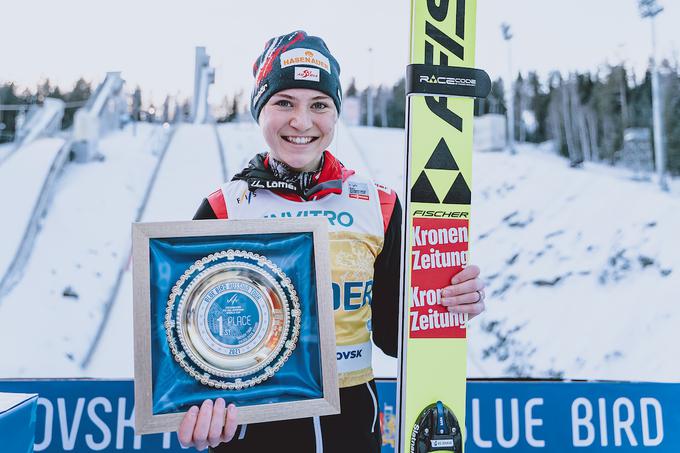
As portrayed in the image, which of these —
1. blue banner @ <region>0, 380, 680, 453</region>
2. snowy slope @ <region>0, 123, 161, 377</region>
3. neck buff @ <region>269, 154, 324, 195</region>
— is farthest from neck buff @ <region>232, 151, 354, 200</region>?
snowy slope @ <region>0, 123, 161, 377</region>

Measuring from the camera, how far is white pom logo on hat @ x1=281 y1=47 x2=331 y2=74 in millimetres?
1178

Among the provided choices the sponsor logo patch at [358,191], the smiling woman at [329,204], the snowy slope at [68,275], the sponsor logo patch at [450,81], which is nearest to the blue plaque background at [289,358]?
the smiling woman at [329,204]

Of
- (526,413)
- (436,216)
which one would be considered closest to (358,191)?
(436,216)

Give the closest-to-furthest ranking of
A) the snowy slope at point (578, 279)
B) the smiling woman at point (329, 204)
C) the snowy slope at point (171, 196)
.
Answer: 1. the smiling woman at point (329, 204)
2. the snowy slope at point (171, 196)
3. the snowy slope at point (578, 279)

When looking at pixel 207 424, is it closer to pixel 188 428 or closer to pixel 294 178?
pixel 188 428

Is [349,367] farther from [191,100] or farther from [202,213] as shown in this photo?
[191,100]

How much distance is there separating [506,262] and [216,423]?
238 centimetres

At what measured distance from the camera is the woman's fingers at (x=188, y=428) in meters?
0.88

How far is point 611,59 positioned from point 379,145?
1440 millimetres

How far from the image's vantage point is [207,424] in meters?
0.88

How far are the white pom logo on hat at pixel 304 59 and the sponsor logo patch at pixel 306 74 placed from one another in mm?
17

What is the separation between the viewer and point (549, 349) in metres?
2.87

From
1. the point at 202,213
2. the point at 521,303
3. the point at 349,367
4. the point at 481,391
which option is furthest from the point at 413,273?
the point at 521,303

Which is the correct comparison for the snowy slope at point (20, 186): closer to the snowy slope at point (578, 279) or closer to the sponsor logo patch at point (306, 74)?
the sponsor logo patch at point (306, 74)
